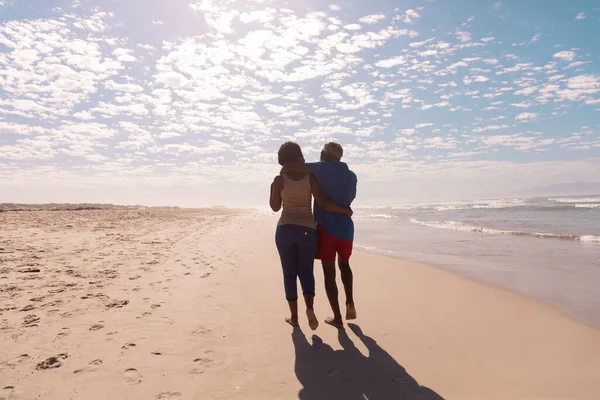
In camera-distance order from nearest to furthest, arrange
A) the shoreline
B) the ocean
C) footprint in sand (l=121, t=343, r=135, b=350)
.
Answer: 1. footprint in sand (l=121, t=343, r=135, b=350)
2. the shoreline
3. the ocean

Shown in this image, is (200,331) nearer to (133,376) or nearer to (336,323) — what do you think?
(133,376)

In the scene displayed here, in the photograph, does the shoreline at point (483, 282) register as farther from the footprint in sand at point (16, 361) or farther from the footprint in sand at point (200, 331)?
the footprint in sand at point (16, 361)

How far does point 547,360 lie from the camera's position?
10.1 feet

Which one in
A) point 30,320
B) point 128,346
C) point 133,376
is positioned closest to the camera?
point 133,376

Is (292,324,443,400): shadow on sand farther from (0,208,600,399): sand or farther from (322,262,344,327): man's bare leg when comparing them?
(322,262,344,327): man's bare leg

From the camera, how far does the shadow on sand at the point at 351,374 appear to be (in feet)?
8.60

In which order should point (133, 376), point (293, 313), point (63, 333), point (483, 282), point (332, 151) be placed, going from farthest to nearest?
point (483, 282)
point (332, 151)
point (293, 313)
point (63, 333)
point (133, 376)

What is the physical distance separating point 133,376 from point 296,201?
2.16 meters

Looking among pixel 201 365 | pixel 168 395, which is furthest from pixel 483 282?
pixel 168 395

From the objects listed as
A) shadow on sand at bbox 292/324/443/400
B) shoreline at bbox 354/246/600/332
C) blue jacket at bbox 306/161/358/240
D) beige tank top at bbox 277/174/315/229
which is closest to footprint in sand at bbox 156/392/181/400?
shadow on sand at bbox 292/324/443/400

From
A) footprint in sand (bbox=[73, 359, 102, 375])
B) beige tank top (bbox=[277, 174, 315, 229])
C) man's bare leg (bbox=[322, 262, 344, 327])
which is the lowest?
footprint in sand (bbox=[73, 359, 102, 375])

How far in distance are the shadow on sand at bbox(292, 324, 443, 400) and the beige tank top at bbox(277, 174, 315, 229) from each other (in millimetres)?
1272

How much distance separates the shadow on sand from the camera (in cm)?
262

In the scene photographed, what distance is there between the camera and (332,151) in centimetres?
410
